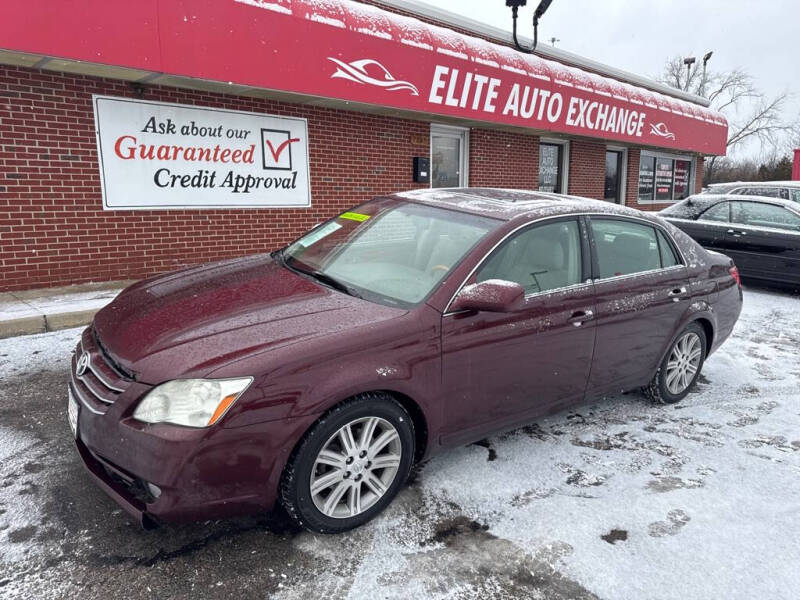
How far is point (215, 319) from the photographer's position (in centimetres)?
262

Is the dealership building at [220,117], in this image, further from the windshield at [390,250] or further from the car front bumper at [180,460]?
the car front bumper at [180,460]

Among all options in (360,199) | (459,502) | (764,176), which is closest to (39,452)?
(459,502)

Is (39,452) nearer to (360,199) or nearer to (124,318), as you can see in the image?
(124,318)

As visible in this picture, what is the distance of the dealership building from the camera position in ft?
19.6

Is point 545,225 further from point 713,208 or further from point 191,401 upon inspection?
point 713,208

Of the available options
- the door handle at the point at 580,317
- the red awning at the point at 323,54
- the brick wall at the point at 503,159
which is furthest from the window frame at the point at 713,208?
the door handle at the point at 580,317

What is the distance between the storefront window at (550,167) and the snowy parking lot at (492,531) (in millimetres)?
10170

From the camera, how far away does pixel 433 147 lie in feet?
34.9

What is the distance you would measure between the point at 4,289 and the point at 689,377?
689 centimetres

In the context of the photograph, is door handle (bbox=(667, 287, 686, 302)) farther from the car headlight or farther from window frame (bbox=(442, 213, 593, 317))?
the car headlight

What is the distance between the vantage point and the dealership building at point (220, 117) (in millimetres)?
5984

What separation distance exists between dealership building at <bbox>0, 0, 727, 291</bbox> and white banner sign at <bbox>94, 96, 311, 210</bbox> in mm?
18

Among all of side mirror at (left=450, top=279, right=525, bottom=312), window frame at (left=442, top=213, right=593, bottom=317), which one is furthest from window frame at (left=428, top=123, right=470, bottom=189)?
side mirror at (left=450, top=279, right=525, bottom=312)

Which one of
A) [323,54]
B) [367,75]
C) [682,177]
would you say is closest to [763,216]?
[367,75]
